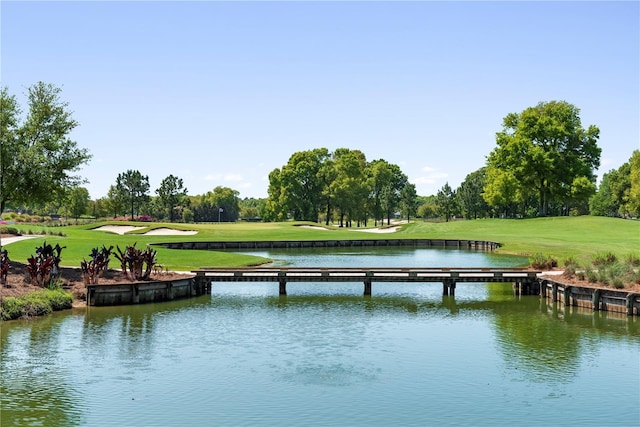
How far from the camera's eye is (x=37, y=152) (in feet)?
143

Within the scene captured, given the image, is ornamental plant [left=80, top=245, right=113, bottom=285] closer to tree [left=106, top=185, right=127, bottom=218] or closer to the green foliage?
the green foliage

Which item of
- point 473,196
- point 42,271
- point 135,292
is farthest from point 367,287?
point 473,196

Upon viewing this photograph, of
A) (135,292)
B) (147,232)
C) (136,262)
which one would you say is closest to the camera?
(135,292)

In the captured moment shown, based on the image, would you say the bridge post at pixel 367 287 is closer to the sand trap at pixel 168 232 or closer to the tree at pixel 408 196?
the sand trap at pixel 168 232

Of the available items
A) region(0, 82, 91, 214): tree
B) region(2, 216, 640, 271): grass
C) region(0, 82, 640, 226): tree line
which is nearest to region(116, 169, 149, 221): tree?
region(0, 82, 640, 226): tree line

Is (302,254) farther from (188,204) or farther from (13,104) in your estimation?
(188,204)

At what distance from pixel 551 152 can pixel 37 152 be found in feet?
266

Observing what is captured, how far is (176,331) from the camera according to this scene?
31281 millimetres

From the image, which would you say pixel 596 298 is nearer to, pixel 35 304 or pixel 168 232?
pixel 35 304

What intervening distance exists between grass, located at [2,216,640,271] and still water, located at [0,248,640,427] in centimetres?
1718

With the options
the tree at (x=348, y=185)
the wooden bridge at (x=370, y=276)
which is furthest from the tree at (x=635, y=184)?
the wooden bridge at (x=370, y=276)

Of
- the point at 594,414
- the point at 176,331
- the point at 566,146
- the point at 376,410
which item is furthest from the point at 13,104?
the point at 566,146

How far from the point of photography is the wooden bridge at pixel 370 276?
141ft

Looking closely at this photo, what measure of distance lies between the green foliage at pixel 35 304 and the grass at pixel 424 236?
1208 centimetres
